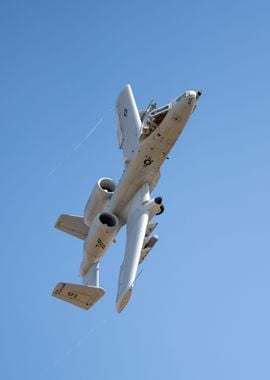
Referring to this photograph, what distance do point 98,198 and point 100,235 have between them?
261 centimetres

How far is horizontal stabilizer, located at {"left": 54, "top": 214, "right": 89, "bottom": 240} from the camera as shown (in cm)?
4244

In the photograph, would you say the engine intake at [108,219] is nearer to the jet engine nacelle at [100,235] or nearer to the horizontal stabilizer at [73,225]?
the jet engine nacelle at [100,235]

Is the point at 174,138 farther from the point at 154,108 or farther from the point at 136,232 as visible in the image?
the point at 136,232

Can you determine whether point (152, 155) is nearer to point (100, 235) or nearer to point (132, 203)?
point (132, 203)

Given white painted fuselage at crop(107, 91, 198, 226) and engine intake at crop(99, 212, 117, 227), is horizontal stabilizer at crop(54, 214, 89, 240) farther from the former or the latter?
engine intake at crop(99, 212, 117, 227)

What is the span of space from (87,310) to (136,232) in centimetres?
554

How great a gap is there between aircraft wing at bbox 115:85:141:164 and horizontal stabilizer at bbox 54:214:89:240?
538cm

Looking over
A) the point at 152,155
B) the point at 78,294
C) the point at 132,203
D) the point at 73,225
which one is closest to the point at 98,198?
the point at 132,203

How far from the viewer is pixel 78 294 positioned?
37812 mm

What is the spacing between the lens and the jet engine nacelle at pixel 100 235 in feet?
123

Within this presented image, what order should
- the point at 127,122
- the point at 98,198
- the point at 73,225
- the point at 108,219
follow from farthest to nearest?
the point at 73,225 < the point at 127,122 < the point at 98,198 < the point at 108,219

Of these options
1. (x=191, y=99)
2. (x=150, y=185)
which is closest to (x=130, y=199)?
(x=150, y=185)

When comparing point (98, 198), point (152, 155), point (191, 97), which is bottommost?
point (98, 198)

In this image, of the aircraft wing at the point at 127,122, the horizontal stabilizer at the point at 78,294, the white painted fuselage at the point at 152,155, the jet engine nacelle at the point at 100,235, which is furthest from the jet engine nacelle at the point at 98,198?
the horizontal stabilizer at the point at 78,294
